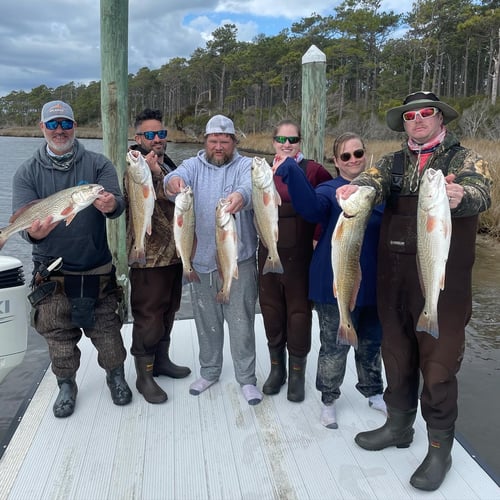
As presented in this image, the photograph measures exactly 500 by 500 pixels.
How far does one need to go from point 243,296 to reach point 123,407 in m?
1.38

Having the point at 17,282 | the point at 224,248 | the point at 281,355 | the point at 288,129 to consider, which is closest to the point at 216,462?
the point at 281,355

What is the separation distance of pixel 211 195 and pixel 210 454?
193cm

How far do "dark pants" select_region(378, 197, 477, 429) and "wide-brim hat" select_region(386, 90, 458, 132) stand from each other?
57 cm

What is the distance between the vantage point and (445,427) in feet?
9.73

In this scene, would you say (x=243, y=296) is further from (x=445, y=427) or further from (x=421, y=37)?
(x=421, y=37)

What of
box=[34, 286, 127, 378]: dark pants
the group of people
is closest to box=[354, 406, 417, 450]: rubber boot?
the group of people

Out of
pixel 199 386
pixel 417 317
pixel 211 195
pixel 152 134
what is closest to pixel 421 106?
pixel 417 317

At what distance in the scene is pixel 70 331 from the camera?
Answer: 3832 mm

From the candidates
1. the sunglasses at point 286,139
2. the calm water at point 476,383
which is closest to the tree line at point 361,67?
the calm water at point 476,383

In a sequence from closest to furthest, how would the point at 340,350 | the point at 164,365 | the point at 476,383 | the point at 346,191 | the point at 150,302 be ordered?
the point at 346,191 → the point at 340,350 → the point at 150,302 → the point at 164,365 → the point at 476,383

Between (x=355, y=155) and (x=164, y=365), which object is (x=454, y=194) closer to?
(x=355, y=155)

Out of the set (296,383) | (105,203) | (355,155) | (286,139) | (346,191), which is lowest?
(296,383)

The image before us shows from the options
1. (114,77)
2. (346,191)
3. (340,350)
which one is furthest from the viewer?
(114,77)

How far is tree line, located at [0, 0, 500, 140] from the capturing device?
4369 cm
